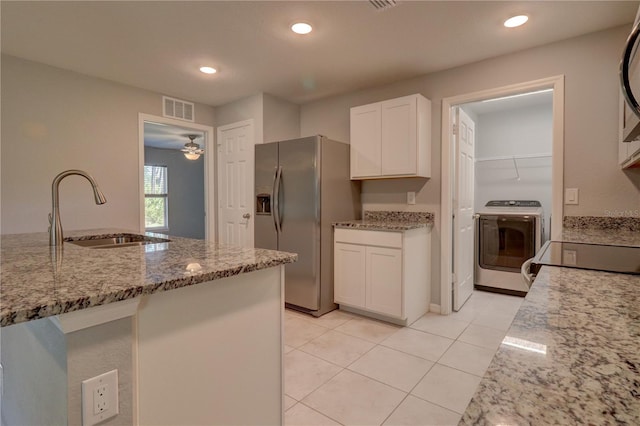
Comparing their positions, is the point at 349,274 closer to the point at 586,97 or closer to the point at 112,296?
the point at 586,97

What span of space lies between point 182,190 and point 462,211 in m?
6.24

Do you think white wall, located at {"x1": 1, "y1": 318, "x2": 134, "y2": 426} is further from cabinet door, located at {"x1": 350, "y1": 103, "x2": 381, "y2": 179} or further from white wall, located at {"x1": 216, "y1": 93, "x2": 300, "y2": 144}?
white wall, located at {"x1": 216, "y1": 93, "x2": 300, "y2": 144}

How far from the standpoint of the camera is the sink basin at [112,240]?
2.07 metres

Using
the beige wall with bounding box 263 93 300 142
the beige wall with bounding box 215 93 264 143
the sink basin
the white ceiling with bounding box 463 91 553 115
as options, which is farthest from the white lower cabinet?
the white ceiling with bounding box 463 91 553 115

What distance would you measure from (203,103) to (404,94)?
253 centimetres

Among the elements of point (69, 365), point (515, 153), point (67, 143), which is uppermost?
point (515, 153)

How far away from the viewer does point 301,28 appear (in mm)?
2340

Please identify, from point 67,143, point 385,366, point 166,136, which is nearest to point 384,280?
point 385,366

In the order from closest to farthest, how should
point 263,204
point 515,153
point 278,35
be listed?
point 278,35 < point 263,204 < point 515,153

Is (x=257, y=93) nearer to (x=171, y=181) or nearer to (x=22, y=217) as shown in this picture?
(x=22, y=217)

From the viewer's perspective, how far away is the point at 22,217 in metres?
2.86

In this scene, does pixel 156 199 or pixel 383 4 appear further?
pixel 156 199

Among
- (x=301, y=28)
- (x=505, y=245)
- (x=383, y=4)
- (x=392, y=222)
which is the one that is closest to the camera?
(x=383, y=4)

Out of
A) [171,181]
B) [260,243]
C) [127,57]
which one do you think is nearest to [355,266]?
[260,243]
